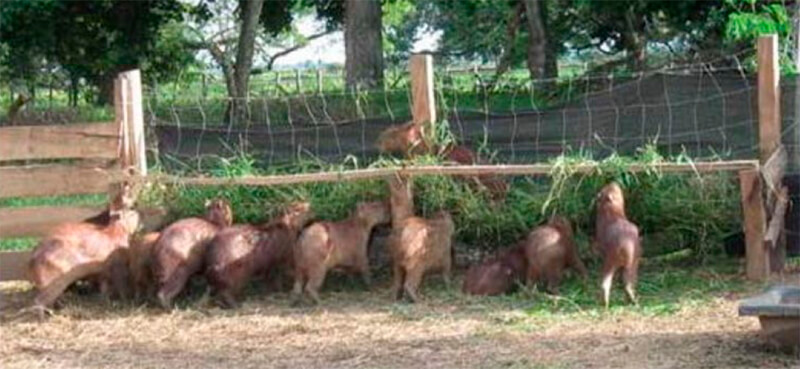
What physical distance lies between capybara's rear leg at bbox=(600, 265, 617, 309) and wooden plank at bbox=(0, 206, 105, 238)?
11.6 feet

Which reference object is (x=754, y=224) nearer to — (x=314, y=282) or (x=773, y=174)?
(x=773, y=174)

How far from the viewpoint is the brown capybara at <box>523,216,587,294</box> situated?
7.97 m

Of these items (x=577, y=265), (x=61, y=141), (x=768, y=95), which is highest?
(x=768, y=95)

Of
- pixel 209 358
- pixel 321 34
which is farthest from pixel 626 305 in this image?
pixel 321 34

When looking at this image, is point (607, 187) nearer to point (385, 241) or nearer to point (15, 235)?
point (385, 241)

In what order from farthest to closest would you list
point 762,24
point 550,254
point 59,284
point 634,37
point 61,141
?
point 634,37 < point 762,24 < point 61,141 < point 59,284 < point 550,254

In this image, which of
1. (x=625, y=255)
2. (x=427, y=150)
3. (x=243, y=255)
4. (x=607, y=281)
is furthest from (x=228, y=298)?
(x=625, y=255)

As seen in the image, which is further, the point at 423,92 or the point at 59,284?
the point at 423,92

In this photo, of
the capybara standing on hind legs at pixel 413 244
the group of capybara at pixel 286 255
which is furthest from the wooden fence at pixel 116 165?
the group of capybara at pixel 286 255

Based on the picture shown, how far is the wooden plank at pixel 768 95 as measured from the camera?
8234 millimetres

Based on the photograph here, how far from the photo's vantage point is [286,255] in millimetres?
8289

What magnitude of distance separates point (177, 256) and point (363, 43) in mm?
13878

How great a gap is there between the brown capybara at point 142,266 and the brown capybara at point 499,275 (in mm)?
1990

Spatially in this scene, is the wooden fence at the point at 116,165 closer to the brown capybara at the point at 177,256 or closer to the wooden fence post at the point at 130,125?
the wooden fence post at the point at 130,125
